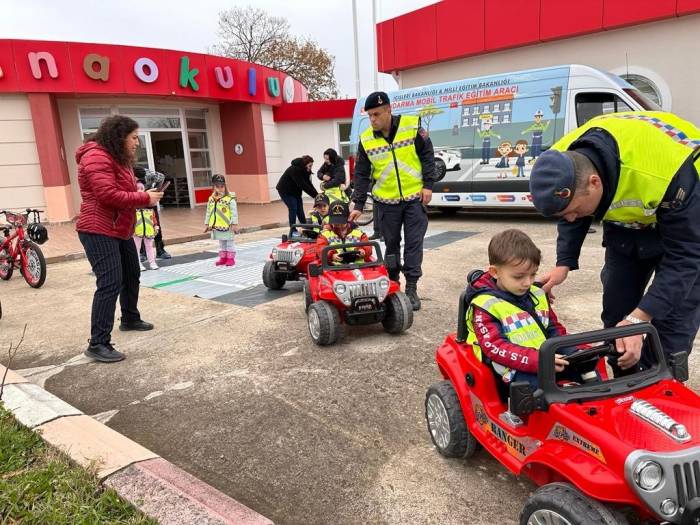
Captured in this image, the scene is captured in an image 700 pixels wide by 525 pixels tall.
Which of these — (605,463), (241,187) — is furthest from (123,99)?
(605,463)

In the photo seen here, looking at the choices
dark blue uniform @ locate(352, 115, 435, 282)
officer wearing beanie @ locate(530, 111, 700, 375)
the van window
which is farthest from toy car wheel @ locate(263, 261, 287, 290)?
the van window

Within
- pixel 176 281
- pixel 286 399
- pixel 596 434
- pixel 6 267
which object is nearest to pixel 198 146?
pixel 6 267

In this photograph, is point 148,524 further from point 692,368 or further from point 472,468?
point 692,368

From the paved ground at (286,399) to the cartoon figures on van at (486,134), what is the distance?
532 cm

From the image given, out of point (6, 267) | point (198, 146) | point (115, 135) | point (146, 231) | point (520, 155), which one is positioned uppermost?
point (198, 146)

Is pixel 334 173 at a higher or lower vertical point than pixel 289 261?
higher

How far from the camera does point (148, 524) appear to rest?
195cm

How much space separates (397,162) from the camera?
4895 millimetres

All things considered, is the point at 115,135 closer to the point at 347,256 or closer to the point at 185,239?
the point at 347,256

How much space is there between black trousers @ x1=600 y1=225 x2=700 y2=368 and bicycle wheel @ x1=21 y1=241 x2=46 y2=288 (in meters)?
6.83

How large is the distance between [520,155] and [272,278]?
6.58 m

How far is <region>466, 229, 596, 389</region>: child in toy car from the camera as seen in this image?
7.13 feet

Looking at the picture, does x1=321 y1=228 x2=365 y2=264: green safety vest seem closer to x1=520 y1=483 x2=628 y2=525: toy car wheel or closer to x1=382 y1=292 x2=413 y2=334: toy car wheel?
x1=382 y1=292 x2=413 y2=334: toy car wheel

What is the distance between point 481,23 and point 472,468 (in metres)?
14.1
